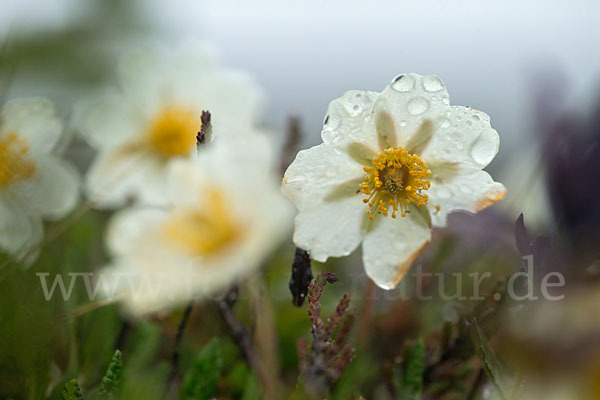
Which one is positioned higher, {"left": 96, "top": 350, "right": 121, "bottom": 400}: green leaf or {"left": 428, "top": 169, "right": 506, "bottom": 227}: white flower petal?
{"left": 428, "top": 169, "right": 506, "bottom": 227}: white flower petal

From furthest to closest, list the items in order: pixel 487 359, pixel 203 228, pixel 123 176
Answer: pixel 123 176 → pixel 203 228 → pixel 487 359

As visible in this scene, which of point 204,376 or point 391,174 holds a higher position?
point 391,174

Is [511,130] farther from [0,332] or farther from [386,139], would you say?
[0,332]

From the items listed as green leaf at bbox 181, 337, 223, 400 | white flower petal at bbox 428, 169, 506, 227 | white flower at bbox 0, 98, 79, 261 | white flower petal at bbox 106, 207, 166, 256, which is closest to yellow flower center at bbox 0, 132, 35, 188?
white flower at bbox 0, 98, 79, 261

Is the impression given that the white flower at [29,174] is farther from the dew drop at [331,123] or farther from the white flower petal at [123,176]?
the dew drop at [331,123]

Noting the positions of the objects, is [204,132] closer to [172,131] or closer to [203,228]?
[203,228]

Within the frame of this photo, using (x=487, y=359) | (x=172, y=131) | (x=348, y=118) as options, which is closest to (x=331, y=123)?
(x=348, y=118)

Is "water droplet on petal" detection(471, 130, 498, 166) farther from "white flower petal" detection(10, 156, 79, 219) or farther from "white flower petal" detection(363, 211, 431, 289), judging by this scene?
"white flower petal" detection(10, 156, 79, 219)
